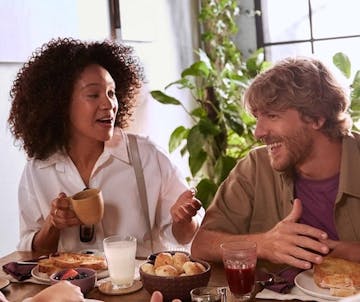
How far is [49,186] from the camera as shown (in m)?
2.13

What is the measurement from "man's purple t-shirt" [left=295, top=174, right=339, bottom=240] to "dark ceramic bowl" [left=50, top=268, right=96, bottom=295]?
73 cm

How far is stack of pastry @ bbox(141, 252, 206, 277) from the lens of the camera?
138cm

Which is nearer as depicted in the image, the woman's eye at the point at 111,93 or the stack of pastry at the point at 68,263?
the stack of pastry at the point at 68,263

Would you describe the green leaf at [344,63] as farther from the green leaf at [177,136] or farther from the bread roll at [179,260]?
the bread roll at [179,260]

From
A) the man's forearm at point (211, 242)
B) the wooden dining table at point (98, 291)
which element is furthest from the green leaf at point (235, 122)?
the wooden dining table at point (98, 291)

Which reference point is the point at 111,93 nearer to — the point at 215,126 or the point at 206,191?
the point at 206,191

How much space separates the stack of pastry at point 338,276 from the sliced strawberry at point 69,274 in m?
0.59

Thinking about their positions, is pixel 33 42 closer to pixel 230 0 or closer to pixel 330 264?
pixel 330 264

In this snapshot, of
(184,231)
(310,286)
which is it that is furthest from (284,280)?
(184,231)

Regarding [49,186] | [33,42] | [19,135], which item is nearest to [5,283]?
[49,186]

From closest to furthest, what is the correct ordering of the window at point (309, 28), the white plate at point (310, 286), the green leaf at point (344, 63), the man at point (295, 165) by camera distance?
the white plate at point (310, 286), the man at point (295, 165), the green leaf at point (344, 63), the window at point (309, 28)

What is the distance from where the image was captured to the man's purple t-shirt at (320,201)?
1.84 metres

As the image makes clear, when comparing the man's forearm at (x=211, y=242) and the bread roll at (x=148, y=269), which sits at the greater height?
the bread roll at (x=148, y=269)

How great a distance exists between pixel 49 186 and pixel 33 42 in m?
0.69
